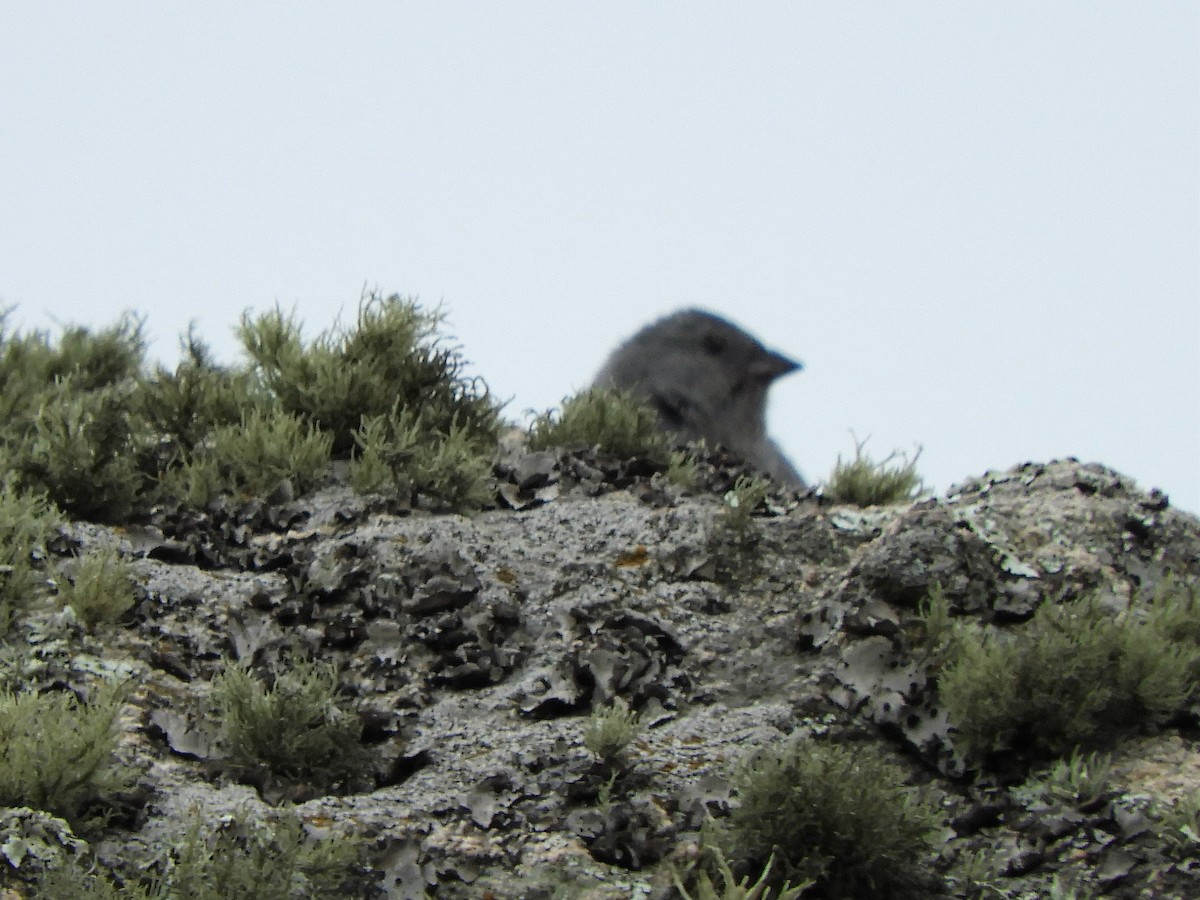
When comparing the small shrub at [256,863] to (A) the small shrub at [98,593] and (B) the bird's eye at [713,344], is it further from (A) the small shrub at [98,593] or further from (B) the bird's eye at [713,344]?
(B) the bird's eye at [713,344]

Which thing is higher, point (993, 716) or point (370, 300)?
point (370, 300)

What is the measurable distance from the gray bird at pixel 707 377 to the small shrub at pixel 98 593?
4521 mm

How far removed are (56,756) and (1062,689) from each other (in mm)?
2903

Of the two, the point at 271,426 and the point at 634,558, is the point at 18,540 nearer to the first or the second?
the point at 271,426

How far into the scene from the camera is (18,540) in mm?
4918

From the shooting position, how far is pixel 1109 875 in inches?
148

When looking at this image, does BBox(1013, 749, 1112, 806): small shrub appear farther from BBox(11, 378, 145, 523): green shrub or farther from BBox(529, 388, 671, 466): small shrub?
BBox(11, 378, 145, 523): green shrub

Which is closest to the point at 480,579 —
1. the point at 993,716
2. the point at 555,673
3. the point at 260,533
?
the point at 555,673

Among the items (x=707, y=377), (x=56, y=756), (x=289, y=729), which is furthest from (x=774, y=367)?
(x=56, y=756)

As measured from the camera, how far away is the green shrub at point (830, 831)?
3.72 meters

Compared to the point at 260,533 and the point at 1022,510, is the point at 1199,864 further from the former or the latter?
the point at 260,533

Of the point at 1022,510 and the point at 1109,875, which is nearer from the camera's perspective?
the point at 1109,875

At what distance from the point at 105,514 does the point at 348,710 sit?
185 cm

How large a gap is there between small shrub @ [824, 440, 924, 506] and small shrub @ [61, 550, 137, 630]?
3124mm
